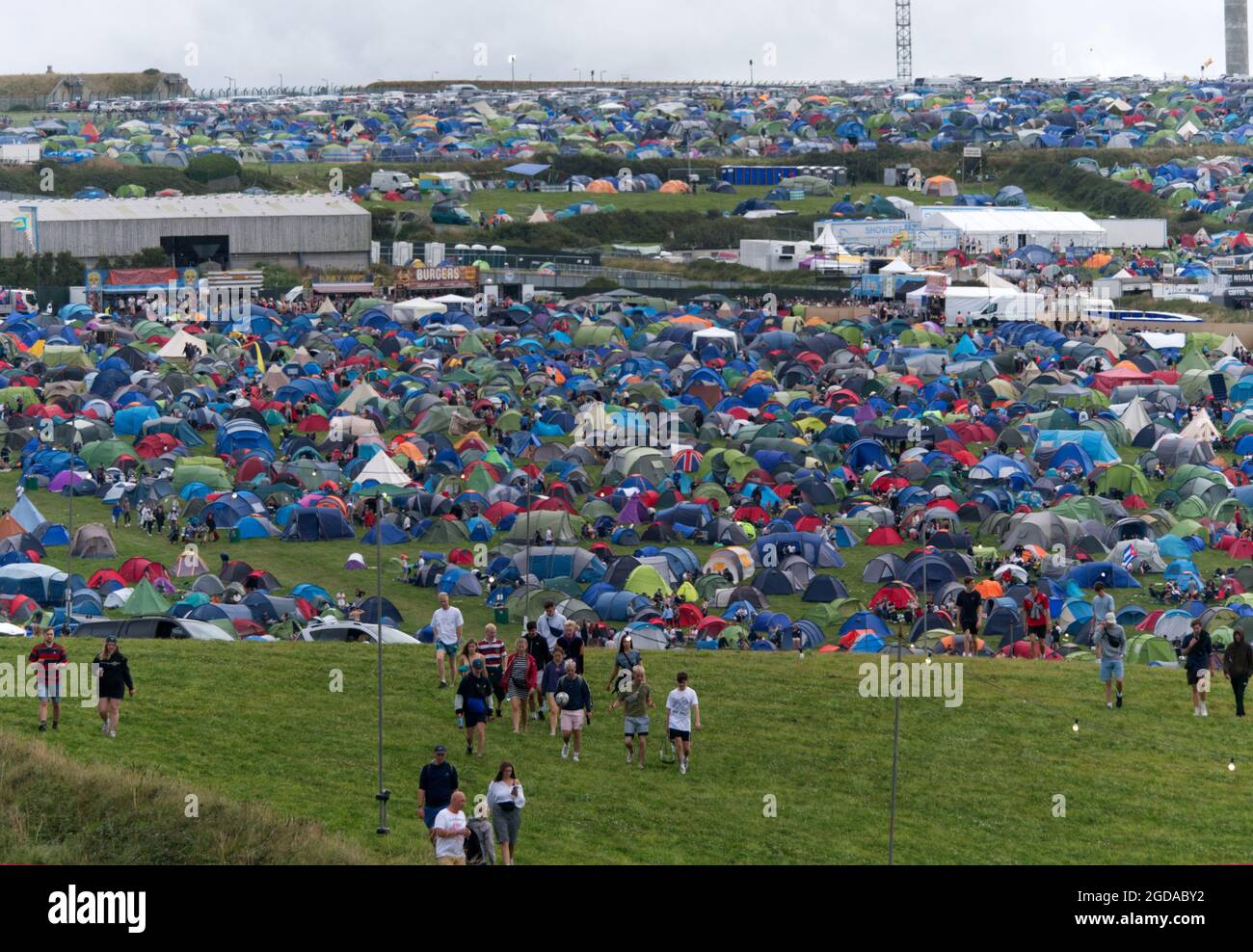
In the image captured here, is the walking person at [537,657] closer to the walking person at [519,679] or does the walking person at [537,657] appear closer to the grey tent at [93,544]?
the walking person at [519,679]

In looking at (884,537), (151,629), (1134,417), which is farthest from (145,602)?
(1134,417)

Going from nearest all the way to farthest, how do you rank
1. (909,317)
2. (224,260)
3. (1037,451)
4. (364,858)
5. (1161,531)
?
1. (364,858)
2. (1161,531)
3. (1037,451)
4. (909,317)
5. (224,260)

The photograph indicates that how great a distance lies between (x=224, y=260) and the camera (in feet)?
247

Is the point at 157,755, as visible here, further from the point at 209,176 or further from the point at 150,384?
the point at 209,176

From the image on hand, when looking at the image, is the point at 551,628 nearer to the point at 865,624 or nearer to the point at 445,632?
the point at 445,632

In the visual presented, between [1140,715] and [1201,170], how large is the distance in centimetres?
9356

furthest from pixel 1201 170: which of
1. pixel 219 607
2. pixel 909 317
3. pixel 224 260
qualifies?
pixel 219 607

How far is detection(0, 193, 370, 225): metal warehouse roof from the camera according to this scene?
72.9 m

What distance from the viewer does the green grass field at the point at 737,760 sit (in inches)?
593

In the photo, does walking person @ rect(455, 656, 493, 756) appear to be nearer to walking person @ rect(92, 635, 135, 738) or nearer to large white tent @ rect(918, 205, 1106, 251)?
walking person @ rect(92, 635, 135, 738)

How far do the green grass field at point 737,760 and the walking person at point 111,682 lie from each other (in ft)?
0.73

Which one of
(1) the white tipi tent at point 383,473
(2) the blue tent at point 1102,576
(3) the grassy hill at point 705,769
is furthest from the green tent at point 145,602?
(2) the blue tent at point 1102,576

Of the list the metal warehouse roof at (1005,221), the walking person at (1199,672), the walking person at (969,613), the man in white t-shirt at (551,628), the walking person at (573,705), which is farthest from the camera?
the metal warehouse roof at (1005,221)

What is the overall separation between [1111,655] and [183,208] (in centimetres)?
6278
